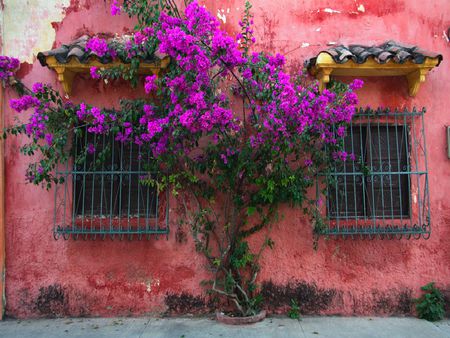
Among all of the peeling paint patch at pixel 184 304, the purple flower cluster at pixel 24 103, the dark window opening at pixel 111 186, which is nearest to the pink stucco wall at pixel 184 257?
the peeling paint patch at pixel 184 304

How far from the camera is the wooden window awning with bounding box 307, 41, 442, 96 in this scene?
479 cm

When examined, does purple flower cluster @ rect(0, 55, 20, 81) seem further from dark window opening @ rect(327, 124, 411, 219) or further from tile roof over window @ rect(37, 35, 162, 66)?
dark window opening @ rect(327, 124, 411, 219)

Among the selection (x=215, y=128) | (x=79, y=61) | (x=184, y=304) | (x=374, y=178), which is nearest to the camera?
(x=215, y=128)

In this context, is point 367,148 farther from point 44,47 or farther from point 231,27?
point 44,47

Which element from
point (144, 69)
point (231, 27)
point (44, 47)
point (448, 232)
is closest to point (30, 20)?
point (44, 47)

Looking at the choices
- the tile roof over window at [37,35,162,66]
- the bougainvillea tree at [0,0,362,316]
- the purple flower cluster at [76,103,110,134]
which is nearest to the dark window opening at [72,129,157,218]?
the bougainvillea tree at [0,0,362,316]

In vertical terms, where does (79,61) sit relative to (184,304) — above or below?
above

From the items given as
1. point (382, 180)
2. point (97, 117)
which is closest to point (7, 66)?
point (97, 117)

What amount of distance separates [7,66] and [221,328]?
12.6ft

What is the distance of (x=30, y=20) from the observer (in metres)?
5.35

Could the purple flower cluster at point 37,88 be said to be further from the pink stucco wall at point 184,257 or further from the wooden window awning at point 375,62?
the wooden window awning at point 375,62

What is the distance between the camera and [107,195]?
17.4ft

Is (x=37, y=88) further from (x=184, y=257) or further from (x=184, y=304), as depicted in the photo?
(x=184, y=304)

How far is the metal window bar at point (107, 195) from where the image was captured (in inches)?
203
